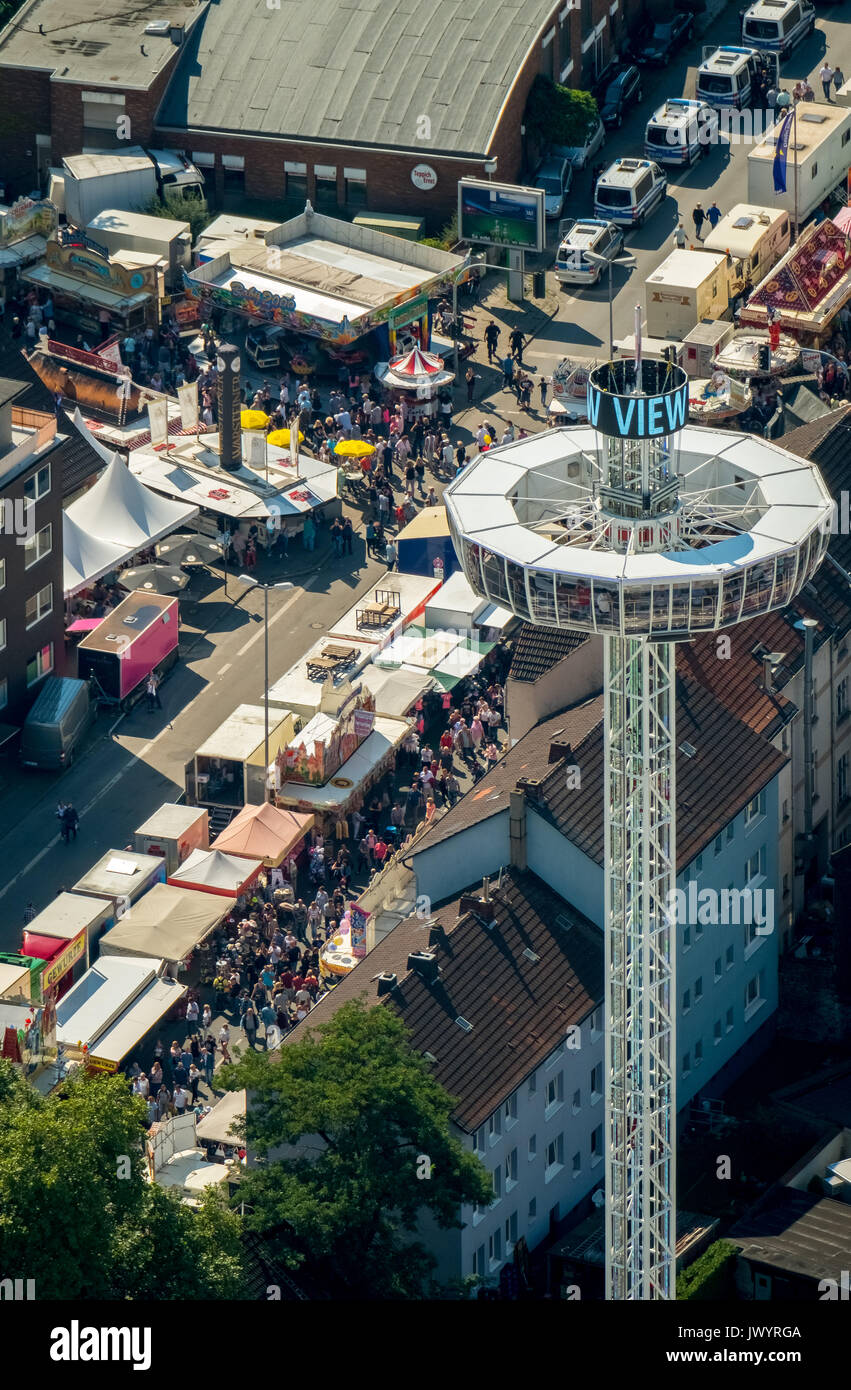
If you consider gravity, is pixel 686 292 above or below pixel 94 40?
below

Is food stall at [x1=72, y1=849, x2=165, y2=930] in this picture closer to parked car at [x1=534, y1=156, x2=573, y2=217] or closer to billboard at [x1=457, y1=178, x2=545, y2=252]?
billboard at [x1=457, y1=178, x2=545, y2=252]

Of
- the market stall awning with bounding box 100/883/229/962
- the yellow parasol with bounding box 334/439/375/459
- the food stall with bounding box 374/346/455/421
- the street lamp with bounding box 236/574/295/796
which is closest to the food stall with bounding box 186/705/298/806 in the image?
the street lamp with bounding box 236/574/295/796

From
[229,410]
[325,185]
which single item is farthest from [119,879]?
[325,185]

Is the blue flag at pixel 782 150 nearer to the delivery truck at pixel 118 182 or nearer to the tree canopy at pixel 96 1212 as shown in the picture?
the delivery truck at pixel 118 182

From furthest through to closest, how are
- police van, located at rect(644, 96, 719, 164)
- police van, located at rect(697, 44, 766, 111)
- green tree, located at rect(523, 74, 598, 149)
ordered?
police van, located at rect(697, 44, 766, 111) → police van, located at rect(644, 96, 719, 164) → green tree, located at rect(523, 74, 598, 149)

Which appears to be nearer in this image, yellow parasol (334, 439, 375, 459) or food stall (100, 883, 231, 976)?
food stall (100, 883, 231, 976)

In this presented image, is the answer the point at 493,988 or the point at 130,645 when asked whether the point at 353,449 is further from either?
the point at 493,988
